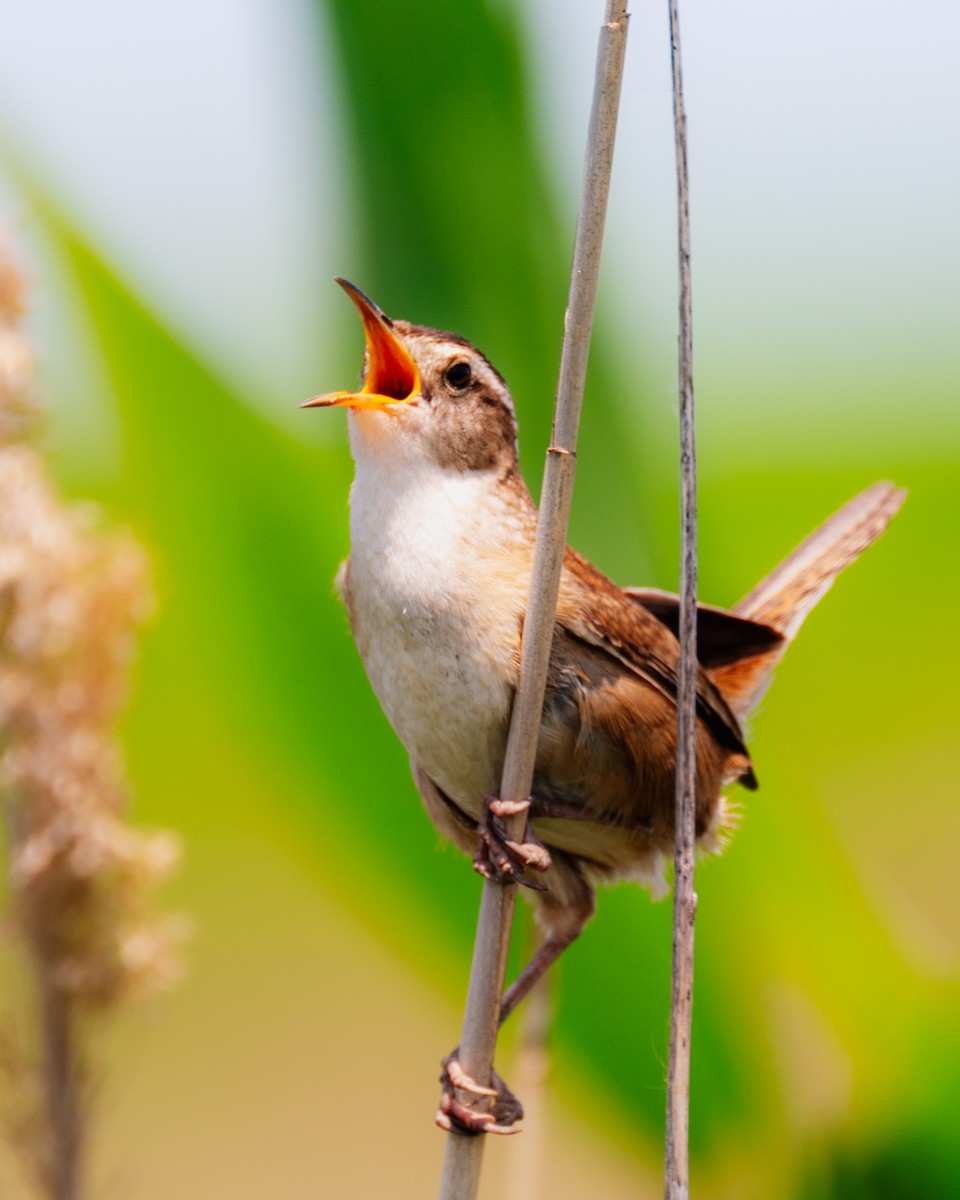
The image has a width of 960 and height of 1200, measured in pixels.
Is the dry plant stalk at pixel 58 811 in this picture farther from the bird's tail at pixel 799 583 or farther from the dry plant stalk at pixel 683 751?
the bird's tail at pixel 799 583

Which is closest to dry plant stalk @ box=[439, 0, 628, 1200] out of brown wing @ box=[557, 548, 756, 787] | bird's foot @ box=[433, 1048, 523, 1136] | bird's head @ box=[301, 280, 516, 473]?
bird's foot @ box=[433, 1048, 523, 1136]

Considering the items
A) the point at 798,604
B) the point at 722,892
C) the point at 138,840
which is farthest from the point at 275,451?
the point at 722,892

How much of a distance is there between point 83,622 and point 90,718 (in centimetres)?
11

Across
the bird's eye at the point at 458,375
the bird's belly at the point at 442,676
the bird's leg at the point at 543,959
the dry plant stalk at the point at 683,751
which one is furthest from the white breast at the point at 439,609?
the bird's leg at the point at 543,959

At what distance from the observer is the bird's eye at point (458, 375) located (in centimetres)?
140

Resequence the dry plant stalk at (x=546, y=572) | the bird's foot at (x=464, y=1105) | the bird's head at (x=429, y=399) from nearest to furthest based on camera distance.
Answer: the dry plant stalk at (x=546, y=572), the bird's foot at (x=464, y=1105), the bird's head at (x=429, y=399)

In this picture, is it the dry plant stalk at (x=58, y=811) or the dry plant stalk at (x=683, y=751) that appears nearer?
the dry plant stalk at (x=683, y=751)

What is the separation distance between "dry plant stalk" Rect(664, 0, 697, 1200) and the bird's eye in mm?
423

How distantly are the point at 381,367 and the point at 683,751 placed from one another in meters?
0.60

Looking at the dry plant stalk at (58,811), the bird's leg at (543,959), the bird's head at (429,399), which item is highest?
the bird's head at (429,399)

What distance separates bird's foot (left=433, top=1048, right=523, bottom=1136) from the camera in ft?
4.00

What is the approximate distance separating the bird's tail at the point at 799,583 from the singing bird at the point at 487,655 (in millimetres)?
194

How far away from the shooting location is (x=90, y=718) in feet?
4.55

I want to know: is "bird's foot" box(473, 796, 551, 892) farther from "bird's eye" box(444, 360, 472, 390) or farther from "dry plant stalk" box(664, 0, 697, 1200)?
"bird's eye" box(444, 360, 472, 390)
